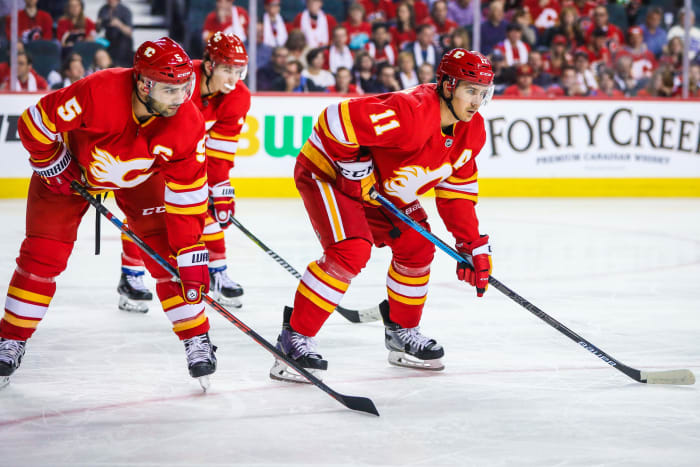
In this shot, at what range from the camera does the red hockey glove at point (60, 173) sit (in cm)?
304

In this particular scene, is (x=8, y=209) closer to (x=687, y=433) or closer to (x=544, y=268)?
(x=544, y=268)

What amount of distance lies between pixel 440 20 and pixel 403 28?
0.35m

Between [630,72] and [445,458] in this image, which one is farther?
[630,72]

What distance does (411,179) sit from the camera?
11.0ft

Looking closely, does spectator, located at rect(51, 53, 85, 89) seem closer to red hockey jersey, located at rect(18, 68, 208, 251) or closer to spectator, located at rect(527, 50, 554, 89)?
spectator, located at rect(527, 50, 554, 89)

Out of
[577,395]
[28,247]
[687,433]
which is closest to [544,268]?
[577,395]

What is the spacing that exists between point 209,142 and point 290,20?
4715mm

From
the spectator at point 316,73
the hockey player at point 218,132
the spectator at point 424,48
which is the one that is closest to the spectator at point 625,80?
the spectator at point 424,48

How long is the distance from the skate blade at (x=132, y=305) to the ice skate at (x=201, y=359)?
4.22 ft

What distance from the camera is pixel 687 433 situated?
9.09 feet

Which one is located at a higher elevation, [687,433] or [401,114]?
[401,114]

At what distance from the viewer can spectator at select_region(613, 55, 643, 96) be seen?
960 centimetres

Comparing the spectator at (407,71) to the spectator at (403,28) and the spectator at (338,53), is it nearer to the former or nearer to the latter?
the spectator at (403,28)

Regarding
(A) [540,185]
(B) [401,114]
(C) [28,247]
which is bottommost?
(A) [540,185]
